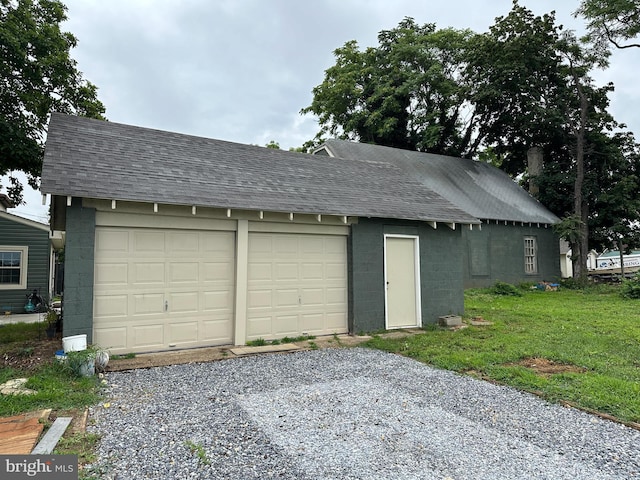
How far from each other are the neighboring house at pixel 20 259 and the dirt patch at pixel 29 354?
716 centimetres

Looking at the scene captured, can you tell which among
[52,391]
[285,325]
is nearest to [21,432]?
[52,391]

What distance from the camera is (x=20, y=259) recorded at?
43.9 feet

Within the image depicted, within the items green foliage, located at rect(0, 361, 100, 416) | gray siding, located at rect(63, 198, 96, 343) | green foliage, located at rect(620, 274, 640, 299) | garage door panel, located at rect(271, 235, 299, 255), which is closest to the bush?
green foliage, located at rect(620, 274, 640, 299)

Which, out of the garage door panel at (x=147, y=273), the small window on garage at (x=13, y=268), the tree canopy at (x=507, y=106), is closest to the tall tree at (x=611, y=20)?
the tree canopy at (x=507, y=106)

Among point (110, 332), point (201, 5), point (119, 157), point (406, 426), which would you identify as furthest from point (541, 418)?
point (201, 5)

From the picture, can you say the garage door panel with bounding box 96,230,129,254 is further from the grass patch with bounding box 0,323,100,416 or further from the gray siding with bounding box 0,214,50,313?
the gray siding with bounding box 0,214,50,313

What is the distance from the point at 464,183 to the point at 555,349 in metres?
13.3

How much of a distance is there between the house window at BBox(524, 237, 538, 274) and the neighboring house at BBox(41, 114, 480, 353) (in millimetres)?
10242

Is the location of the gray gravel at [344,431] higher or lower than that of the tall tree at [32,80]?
lower

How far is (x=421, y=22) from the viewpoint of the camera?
26984 millimetres

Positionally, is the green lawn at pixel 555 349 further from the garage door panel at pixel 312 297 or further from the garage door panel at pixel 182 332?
the garage door panel at pixel 182 332

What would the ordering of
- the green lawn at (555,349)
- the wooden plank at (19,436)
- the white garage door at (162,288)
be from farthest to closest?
the white garage door at (162,288) → the green lawn at (555,349) → the wooden plank at (19,436)

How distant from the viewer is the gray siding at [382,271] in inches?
328

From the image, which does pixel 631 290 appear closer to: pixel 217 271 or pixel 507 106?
pixel 507 106
